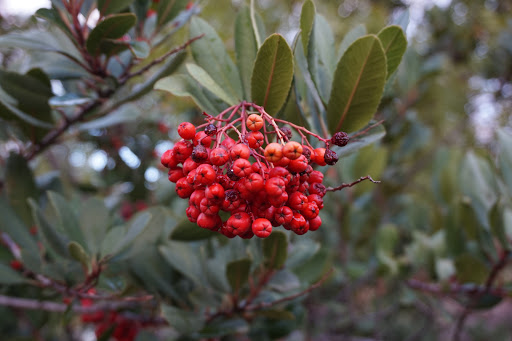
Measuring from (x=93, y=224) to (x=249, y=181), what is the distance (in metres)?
0.84

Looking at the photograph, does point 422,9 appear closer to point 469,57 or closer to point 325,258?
point 469,57

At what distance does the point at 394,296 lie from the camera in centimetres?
254

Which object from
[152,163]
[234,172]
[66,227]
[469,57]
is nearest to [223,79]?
[234,172]

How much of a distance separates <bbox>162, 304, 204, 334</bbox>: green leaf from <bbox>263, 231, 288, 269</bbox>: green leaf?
34cm

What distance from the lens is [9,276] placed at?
54.9 inches

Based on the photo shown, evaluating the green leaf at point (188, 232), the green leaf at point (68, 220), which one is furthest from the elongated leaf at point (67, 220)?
the green leaf at point (188, 232)

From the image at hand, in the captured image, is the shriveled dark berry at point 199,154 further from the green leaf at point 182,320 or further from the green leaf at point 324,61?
the green leaf at point 182,320

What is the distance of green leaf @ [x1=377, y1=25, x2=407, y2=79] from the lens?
3.18 feet

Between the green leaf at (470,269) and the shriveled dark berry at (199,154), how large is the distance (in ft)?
4.53

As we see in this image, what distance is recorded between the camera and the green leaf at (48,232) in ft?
3.97

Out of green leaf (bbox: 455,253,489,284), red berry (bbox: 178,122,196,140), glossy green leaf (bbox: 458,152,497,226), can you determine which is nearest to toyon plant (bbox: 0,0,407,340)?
red berry (bbox: 178,122,196,140)

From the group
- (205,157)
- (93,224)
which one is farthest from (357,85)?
(93,224)

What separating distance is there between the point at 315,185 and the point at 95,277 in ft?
2.79

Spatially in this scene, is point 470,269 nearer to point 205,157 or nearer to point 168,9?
point 205,157
